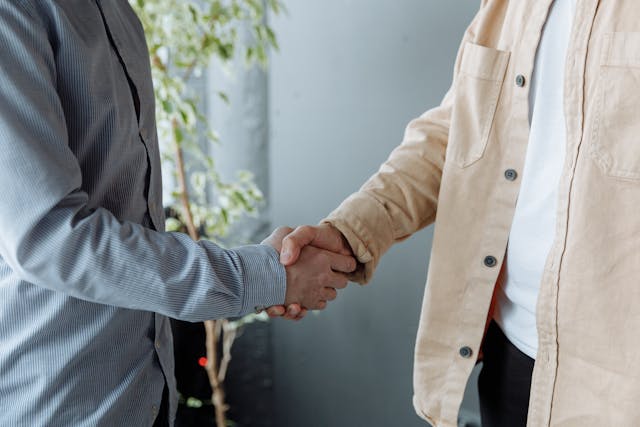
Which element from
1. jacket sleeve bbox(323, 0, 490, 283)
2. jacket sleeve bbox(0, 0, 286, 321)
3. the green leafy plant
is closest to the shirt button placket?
jacket sleeve bbox(323, 0, 490, 283)

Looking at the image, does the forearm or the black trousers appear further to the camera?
the black trousers

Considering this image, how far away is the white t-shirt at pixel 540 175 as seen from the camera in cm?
109

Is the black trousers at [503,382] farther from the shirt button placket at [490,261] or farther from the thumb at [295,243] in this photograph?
the thumb at [295,243]

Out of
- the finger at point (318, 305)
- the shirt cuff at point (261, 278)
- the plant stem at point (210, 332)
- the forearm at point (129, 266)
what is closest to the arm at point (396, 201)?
the finger at point (318, 305)

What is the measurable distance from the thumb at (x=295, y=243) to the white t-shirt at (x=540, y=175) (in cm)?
40

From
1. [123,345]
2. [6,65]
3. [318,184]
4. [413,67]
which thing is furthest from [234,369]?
[6,65]

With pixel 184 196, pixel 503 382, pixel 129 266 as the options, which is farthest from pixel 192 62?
pixel 503 382

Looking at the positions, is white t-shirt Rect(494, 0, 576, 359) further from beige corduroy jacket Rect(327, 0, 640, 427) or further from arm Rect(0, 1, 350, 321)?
arm Rect(0, 1, 350, 321)

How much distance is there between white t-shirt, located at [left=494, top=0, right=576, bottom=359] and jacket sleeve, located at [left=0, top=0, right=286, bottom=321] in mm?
498

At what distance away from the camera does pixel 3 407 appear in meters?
0.99

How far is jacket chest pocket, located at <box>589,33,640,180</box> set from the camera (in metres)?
0.97

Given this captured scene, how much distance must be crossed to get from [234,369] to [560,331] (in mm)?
1772

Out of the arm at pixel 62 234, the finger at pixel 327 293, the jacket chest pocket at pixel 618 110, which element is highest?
the jacket chest pocket at pixel 618 110

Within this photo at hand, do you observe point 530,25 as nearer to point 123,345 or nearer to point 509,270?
point 509,270
